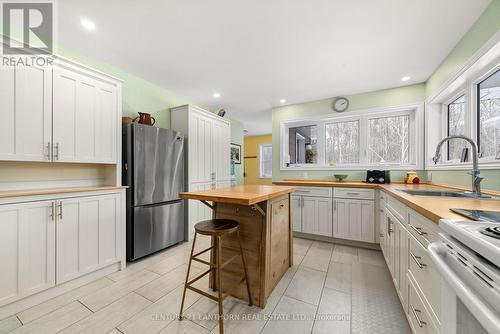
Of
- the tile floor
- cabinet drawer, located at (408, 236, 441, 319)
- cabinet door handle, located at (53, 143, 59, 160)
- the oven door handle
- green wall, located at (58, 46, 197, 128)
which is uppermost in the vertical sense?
green wall, located at (58, 46, 197, 128)

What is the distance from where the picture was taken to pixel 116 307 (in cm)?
162

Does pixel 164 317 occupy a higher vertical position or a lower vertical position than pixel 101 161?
lower

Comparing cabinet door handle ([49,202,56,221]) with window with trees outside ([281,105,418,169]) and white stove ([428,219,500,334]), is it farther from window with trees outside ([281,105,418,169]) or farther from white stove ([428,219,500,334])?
window with trees outside ([281,105,418,169])

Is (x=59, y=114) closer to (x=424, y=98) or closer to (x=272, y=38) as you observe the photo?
(x=272, y=38)

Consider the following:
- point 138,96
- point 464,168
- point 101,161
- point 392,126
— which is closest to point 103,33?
point 138,96

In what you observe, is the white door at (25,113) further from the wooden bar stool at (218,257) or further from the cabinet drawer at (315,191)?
the cabinet drawer at (315,191)

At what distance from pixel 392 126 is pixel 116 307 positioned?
4291 millimetres

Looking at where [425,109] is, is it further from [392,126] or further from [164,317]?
[164,317]

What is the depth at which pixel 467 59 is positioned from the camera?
1.83m

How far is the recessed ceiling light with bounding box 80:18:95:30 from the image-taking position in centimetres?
180

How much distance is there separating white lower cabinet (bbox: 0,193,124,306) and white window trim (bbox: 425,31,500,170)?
11.9 ft

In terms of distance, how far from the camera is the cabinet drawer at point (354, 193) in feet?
9.06

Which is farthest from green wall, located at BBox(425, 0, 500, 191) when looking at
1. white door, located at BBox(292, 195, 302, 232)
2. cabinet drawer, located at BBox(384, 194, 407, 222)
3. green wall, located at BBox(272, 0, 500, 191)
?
white door, located at BBox(292, 195, 302, 232)

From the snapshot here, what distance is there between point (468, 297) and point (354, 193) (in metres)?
2.53
